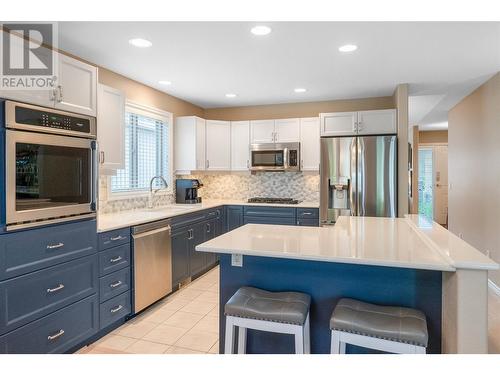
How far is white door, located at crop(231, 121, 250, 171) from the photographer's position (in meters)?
5.26

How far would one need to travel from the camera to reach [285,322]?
172 cm

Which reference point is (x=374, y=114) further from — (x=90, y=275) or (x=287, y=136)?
(x=90, y=275)

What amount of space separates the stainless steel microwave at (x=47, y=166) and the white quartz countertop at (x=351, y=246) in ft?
3.65

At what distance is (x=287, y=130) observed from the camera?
505cm

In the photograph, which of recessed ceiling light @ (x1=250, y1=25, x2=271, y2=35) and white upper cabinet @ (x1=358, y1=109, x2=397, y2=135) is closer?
recessed ceiling light @ (x1=250, y1=25, x2=271, y2=35)

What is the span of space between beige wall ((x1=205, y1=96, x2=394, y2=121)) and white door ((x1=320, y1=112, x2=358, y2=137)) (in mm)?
506

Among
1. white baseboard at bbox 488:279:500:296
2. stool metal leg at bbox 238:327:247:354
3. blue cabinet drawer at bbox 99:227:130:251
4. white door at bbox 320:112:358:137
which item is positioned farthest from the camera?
white door at bbox 320:112:358:137

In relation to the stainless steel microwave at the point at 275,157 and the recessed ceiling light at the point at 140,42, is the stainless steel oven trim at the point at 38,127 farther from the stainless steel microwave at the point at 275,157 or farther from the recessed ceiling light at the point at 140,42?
the stainless steel microwave at the point at 275,157

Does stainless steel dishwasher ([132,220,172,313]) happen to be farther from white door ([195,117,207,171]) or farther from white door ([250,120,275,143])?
white door ([250,120,275,143])

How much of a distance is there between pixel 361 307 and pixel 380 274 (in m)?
0.24

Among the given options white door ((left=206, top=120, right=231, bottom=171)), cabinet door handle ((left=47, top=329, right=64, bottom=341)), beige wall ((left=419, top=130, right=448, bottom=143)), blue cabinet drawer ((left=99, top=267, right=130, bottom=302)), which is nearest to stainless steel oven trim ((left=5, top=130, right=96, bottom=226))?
blue cabinet drawer ((left=99, top=267, right=130, bottom=302))

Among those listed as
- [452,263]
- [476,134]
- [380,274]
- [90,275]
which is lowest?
[90,275]

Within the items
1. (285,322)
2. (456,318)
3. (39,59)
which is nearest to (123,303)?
(285,322)

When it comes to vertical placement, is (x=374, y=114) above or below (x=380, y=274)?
above
